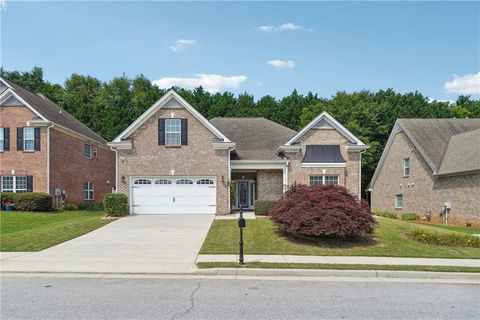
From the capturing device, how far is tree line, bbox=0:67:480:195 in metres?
48.5

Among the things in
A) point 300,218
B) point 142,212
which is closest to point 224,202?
point 142,212

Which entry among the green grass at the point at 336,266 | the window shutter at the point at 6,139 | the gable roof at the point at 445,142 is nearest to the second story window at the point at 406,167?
the gable roof at the point at 445,142

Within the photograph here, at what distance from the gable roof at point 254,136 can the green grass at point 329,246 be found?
10509 millimetres

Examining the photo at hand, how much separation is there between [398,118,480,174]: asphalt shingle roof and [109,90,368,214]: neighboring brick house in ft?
18.7

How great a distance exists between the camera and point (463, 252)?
1342cm

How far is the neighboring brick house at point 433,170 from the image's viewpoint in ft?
80.2

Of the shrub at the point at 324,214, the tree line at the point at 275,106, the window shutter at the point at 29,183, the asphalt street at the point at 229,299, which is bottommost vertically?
the asphalt street at the point at 229,299

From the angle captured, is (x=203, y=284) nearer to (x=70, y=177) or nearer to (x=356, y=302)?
(x=356, y=302)

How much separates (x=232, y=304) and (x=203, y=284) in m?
1.81

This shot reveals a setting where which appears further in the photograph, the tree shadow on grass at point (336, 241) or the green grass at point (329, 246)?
the tree shadow on grass at point (336, 241)

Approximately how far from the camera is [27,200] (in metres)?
25.4

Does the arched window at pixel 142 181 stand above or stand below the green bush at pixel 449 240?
above

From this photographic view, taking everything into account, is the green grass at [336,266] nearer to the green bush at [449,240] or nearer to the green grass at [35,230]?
the green bush at [449,240]

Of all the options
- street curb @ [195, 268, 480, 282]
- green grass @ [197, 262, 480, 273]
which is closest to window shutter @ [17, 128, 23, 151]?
green grass @ [197, 262, 480, 273]
